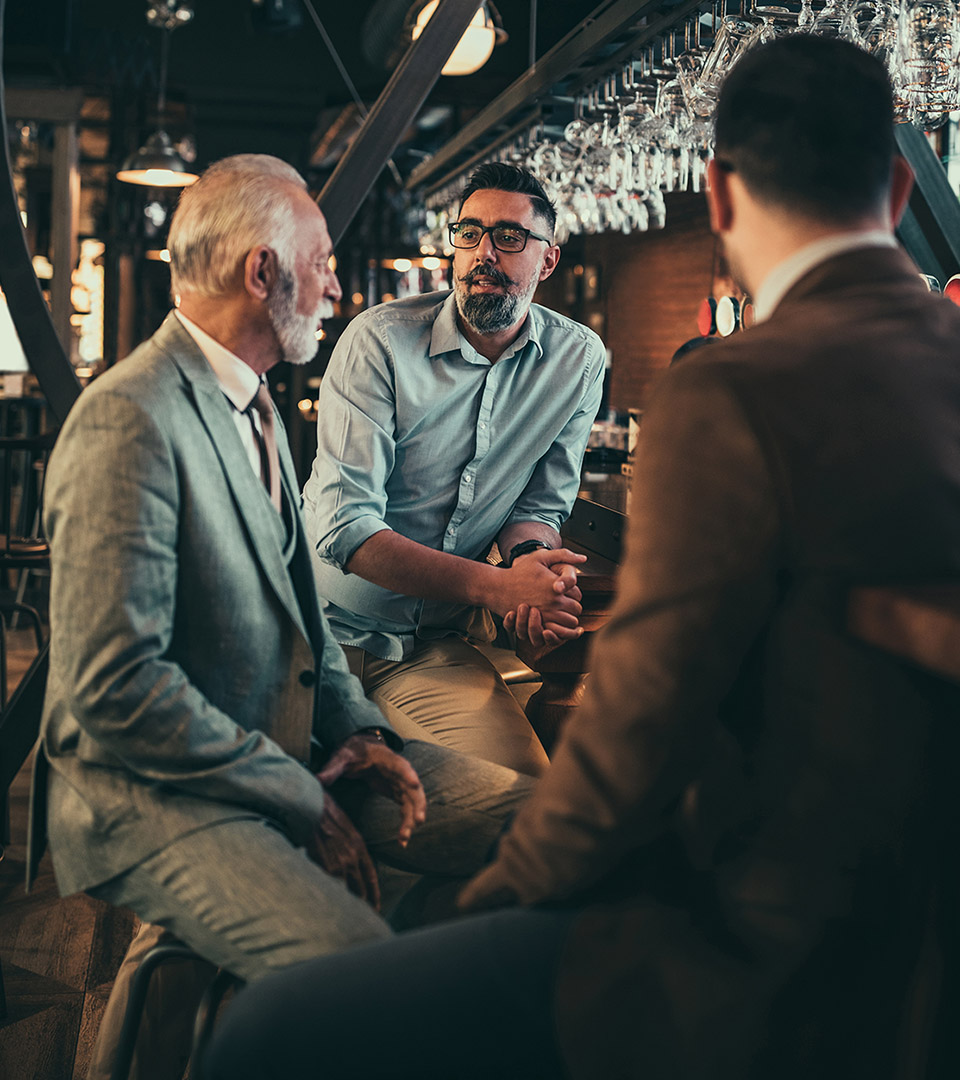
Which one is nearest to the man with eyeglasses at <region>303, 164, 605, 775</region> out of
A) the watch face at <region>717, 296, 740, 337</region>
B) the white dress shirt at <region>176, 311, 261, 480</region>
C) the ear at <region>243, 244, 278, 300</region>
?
the white dress shirt at <region>176, 311, 261, 480</region>

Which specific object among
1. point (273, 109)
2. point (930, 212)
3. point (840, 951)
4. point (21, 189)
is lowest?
point (840, 951)

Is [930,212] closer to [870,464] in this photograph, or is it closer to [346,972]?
[870,464]

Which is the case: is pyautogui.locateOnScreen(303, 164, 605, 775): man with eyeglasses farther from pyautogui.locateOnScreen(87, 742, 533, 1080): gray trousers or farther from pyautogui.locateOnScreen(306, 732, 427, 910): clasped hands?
pyautogui.locateOnScreen(87, 742, 533, 1080): gray trousers

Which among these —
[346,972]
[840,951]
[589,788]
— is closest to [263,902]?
[346,972]

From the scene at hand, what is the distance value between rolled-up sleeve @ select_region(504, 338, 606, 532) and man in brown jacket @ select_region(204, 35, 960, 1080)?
4.74 feet

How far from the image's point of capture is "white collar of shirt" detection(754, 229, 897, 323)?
3.33 feet

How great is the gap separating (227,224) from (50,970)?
1.77 m

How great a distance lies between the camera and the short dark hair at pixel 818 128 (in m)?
1.00

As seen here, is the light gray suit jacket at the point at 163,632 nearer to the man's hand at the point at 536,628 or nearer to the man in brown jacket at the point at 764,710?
the man in brown jacket at the point at 764,710

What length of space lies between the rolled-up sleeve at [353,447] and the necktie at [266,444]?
528 mm

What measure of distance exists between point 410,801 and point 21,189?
10.7 m

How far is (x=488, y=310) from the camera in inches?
94.2

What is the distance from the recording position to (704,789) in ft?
3.34

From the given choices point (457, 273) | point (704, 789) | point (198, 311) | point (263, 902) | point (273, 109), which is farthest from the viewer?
point (273, 109)
